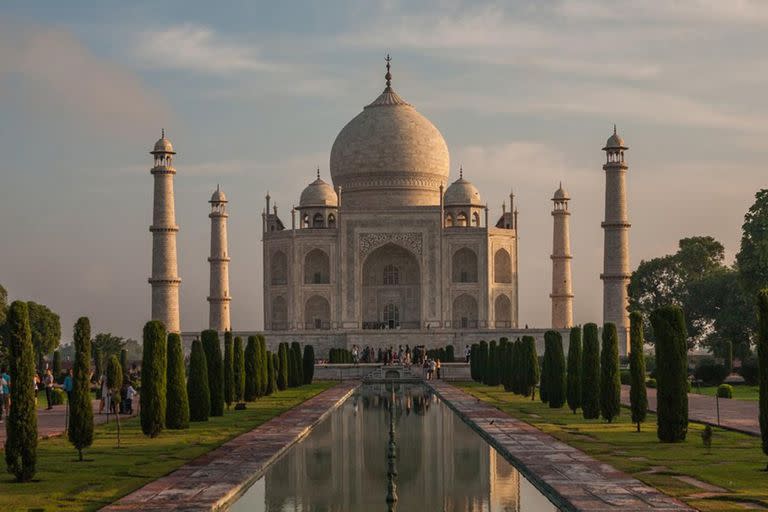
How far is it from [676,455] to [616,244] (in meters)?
30.4

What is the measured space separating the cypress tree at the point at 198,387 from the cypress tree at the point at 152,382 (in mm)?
2719

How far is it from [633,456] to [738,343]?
1056 inches

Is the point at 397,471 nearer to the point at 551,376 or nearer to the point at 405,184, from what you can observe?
the point at 551,376

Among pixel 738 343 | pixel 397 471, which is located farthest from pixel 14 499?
pixel 738 343

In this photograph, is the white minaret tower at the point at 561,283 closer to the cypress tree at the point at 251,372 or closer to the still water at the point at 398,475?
the cypress tree at the point at 251,372

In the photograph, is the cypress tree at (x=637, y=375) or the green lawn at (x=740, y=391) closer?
the cypress tree at (x=637, y=375)

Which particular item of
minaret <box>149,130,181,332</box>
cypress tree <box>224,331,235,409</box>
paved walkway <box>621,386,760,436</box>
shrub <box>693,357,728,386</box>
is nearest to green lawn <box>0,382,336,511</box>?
cypress tree <box>224,331,235,409</box>

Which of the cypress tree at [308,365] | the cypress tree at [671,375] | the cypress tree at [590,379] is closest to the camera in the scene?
the cypress tree at [671,375]

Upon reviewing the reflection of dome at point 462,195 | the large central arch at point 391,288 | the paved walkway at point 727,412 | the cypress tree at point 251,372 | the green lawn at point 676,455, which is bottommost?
the paved walkway at point 727,412

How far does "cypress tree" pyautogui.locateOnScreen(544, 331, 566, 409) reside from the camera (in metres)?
21.5

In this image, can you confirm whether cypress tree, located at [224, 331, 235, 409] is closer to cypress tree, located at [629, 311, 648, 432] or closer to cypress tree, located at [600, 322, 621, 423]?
cypress tree, located at [600, 322, 621, 423]

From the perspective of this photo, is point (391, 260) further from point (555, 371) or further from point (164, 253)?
point (555, 371)

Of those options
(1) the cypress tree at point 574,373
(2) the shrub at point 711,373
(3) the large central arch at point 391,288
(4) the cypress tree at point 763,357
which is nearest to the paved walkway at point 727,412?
(1) the cypress tree at point 574,373

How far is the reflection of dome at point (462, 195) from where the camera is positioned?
50156 millimetres
